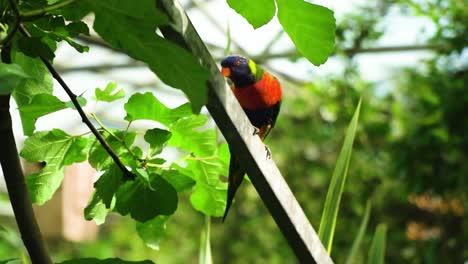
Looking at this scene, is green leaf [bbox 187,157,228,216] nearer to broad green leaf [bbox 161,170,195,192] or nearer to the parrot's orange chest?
broad green leaf [bbox 161,170,195,192]

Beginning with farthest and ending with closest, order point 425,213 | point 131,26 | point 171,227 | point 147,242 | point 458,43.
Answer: point 171,227 < point 425,213 < point 458,43 < point 147,242 < point 131,26

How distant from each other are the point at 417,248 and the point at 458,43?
772 mm

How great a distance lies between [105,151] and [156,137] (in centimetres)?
3

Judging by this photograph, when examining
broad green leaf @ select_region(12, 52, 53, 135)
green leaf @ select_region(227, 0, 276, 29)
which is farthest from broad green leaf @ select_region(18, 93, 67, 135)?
green leaf @ select_region(227, 0, 276, 29)

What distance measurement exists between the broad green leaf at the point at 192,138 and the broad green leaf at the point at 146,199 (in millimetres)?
55

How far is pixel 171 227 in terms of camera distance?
11.3 ft

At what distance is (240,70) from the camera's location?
3.84ft

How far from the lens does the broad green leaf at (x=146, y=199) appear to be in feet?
1.33

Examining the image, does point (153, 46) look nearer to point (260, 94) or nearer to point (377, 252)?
point (377, 252)

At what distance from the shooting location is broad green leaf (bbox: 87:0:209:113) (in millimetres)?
293

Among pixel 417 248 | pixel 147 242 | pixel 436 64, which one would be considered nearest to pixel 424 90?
pixel 436 64

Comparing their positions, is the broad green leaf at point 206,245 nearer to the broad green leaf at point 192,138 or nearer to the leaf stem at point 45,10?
the broad green leaf at point 192,138

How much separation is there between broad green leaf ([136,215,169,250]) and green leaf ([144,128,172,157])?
0.21 feet

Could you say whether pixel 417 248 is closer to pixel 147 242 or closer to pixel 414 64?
pixel 414 64
